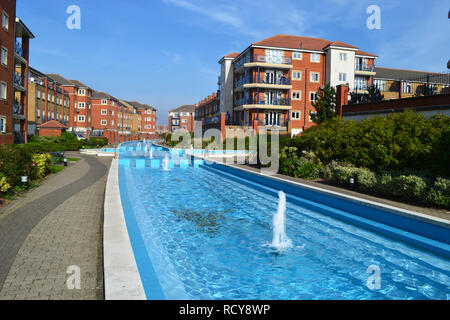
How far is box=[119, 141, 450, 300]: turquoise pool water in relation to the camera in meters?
5.18

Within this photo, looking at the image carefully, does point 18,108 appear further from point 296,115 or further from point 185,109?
point 185,109

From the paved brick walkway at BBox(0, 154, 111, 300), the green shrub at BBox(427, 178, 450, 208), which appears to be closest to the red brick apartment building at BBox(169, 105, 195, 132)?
the paved brick walkway at BBox(0, 154, 111, 300)

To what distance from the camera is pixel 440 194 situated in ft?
27.2

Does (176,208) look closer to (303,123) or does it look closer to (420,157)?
(420,157)

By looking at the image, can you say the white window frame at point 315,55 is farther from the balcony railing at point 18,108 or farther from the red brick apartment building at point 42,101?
the red brick apartment building at point 42,101

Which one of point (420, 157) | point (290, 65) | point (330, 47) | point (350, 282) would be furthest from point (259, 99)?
point (350, 282)

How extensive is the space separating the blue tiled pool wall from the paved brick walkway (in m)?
6.19

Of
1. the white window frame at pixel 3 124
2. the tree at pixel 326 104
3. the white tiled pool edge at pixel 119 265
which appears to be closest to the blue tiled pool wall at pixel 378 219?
the white tiled pool edge at pixel 119 265

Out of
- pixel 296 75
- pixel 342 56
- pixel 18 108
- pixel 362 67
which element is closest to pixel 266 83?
pixel 296 75

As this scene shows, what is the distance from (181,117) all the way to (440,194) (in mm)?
124216

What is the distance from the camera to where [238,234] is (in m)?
7.86

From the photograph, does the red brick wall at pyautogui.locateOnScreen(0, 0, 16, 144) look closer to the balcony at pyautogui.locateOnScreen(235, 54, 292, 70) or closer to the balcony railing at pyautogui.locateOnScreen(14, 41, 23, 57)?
the balcony railing at pyautogui.locateOnScreen(14, 41, 23, 57)

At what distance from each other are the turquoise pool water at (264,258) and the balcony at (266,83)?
33193mm

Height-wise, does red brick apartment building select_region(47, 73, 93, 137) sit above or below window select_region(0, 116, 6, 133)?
above
